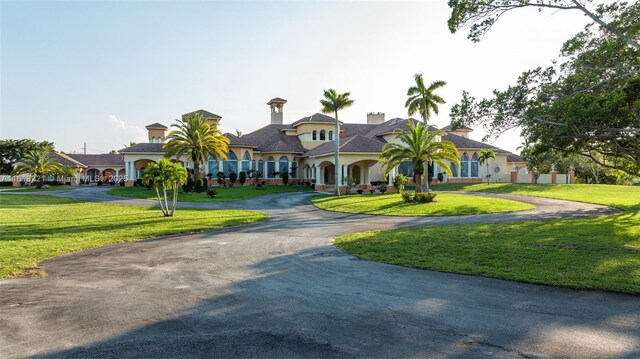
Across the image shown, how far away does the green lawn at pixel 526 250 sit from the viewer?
350 inches

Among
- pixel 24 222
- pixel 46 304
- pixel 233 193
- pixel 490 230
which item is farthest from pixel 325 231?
pixel 233 193

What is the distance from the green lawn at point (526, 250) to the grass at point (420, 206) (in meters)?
6.26

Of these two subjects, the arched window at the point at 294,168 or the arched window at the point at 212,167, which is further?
the arched window at the point at 294,168

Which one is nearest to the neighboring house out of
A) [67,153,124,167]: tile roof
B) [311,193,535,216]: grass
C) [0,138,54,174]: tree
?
[311,193,535,216]: grass

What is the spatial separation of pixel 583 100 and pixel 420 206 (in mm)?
12921

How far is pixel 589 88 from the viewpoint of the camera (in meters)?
15.9

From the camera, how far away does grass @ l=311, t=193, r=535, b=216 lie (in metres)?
24.2

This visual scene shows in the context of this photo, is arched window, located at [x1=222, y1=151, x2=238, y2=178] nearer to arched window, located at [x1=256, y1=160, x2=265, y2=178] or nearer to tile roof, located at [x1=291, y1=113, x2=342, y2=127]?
arched window, located at [x1=256, y1=160, x2=265, y2=178]

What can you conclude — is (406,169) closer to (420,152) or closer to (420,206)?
(420,152)

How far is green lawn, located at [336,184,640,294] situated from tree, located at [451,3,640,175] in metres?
4.13

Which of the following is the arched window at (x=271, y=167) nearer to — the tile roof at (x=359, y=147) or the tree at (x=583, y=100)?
the tile roof at (x=359, y=147)

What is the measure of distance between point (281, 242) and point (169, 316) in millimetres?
7831

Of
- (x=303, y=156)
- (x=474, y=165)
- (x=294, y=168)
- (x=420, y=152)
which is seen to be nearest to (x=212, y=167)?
(x=294, y=168)

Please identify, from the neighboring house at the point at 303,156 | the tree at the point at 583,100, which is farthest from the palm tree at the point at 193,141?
the tree at the point at 583,100
